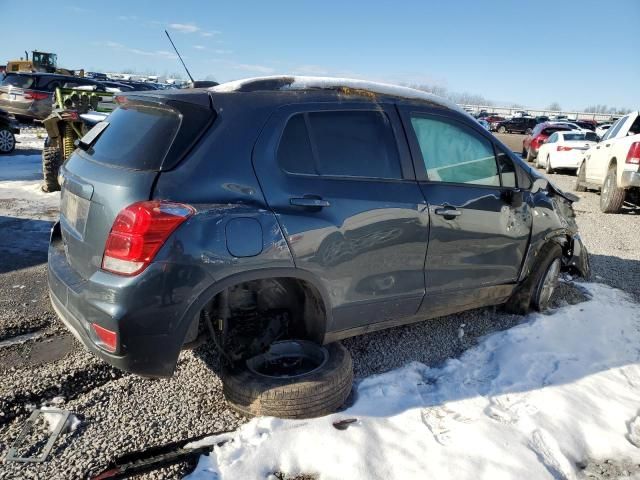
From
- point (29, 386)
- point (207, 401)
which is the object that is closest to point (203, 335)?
point (207, 401)

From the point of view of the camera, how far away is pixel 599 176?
10453mm

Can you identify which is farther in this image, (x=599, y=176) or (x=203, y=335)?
(x=599, y=176)

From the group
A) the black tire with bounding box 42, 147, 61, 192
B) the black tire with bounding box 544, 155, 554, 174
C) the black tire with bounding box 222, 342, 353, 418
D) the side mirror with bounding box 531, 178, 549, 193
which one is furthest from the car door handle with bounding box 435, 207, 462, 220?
the black tire with bounding box 544, 155, 554, 174

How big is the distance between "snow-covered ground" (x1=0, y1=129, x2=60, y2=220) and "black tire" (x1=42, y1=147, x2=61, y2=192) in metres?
0.16

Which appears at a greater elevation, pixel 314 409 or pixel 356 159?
pixel 356 159

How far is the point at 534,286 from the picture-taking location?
441 cm

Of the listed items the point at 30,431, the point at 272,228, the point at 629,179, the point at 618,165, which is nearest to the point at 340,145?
the point at 272,228

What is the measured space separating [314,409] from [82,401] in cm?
132

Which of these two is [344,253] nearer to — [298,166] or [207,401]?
[298,166]

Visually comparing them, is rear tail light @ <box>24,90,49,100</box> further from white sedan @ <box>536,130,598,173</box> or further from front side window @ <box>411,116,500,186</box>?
white sedan @ <box>536,130,598,173</box>

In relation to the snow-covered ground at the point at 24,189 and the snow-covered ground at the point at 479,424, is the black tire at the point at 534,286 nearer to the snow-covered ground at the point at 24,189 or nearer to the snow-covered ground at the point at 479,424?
the snow-covered ground at the point at 479,424

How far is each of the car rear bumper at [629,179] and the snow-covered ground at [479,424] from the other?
19.0ft

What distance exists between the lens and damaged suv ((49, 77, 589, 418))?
2.46 m

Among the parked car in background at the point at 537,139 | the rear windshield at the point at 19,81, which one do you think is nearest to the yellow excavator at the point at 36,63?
the rear windshield at the point at 19,81
